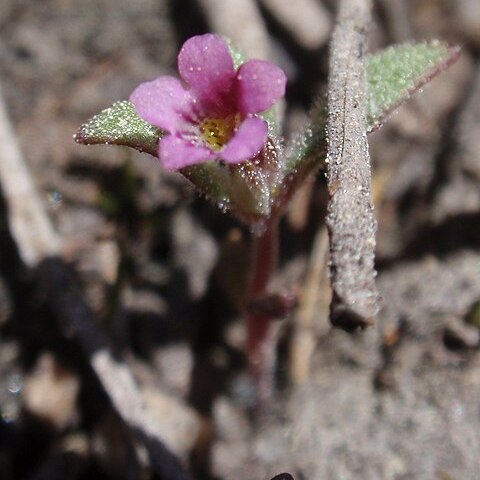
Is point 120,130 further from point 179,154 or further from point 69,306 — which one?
point 69,306

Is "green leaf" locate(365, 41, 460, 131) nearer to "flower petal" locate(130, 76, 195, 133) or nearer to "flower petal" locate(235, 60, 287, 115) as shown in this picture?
"flower petal" locate(235, 60, 287, 115)

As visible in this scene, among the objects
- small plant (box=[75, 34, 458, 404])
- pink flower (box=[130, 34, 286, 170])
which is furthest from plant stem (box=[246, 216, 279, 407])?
pink flower (box=[130, 34, 286, 170])

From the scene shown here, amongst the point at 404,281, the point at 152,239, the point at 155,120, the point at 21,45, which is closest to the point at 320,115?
the point at 155,120

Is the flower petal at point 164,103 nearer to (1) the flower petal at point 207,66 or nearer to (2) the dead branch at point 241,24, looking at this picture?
(1) the flower petal at point 207,66

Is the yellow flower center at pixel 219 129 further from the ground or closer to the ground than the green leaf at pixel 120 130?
closer to the ground

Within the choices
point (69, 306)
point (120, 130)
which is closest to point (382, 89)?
point (120, 130)

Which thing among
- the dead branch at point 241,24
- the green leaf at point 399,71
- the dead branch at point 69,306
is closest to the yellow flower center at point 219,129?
the green leaf at point 399,71
